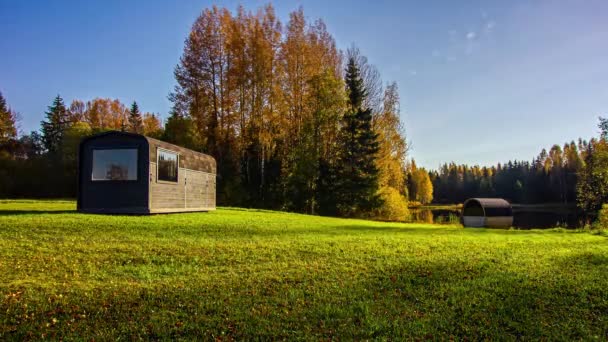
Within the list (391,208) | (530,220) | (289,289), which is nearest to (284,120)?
(391,208)

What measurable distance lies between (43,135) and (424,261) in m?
54.2

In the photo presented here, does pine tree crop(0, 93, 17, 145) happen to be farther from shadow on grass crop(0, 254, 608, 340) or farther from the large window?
shadow on grass crop(0, 254, 608, 340)

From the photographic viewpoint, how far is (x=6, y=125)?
3912 cm

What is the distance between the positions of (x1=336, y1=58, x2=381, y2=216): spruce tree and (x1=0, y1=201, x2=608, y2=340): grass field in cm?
1740

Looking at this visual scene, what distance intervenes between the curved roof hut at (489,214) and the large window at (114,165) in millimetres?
23470

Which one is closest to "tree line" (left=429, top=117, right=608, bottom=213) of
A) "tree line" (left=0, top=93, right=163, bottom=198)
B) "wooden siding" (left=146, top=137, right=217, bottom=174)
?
"wooden siding" (left=146, top=137, right=217, bottom=174)

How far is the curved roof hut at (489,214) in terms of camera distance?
86.2ft

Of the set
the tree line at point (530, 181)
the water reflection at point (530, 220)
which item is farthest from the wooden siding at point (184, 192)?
the tree line at point (530, 181)

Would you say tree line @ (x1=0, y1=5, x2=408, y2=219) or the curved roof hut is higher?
tree line @ (x1=0, y1=5, x2=408, y2=219)

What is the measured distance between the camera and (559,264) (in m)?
7.48

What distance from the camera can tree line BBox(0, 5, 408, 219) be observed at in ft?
90.0

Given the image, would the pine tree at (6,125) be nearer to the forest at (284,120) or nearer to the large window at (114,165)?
the forest at (284,120)

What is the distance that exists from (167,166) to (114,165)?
2.01 meters

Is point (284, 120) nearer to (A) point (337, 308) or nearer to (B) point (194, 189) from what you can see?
(B) point (194, 189)
